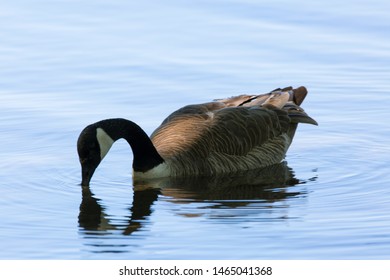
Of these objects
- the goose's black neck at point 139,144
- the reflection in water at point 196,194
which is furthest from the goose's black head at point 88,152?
the goose's black neck at point 139,144

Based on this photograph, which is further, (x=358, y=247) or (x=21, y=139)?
(x=21, y=139)

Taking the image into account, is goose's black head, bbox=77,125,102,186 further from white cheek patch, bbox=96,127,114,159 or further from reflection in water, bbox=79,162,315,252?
reflection in water, bbox=79,162,315,252

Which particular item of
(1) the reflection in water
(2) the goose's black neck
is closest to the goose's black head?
(1) the reflection in water

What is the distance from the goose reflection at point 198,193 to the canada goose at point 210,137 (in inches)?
8.2

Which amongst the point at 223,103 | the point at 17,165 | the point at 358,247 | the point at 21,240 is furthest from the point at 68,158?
the point at 358,247

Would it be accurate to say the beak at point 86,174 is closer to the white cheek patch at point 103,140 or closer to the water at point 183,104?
the water at point 183,104

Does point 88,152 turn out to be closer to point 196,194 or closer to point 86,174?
point 86,174

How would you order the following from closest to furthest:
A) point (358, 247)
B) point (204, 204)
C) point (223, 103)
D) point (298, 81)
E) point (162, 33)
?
1. point (358, 247)
2. point (204, 204)
3. point (223, 103)
4. point (298, 81)
5. point (162, 33)

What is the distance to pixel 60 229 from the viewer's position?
556 inches

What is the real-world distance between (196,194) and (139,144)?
127cm

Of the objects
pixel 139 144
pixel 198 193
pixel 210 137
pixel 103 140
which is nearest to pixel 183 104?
pixel 210 137

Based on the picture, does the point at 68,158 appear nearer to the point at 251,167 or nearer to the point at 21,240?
the point at 251,167

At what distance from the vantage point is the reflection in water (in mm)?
14500

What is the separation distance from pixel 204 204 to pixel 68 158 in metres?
2.95
